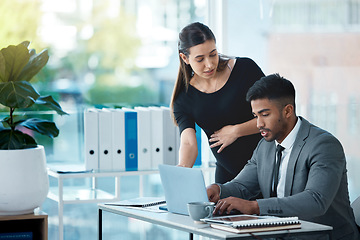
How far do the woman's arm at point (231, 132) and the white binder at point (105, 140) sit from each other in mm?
936

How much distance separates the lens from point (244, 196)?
2818mm

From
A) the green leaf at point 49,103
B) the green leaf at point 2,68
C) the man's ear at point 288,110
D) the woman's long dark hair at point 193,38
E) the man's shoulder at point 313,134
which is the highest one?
the woman's long dark hair at point 193,38

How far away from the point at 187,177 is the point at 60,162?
2.24 m

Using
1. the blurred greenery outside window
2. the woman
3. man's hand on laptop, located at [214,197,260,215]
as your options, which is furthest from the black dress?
the blurred greenery outside window

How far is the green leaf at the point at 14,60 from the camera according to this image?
11.5 feet

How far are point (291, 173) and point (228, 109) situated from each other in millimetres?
755

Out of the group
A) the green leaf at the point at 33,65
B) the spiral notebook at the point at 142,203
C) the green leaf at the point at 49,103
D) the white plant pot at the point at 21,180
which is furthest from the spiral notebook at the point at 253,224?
the green leaf at the point at 33,65

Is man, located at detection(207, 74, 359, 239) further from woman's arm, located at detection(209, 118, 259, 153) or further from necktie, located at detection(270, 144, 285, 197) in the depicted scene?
woman's arm, located at detection(209, 118, 259, 153)

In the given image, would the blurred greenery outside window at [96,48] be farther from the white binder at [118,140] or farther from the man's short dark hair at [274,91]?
the man's short dark hair at [274,91]

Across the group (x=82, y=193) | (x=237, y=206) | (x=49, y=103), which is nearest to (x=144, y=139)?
(x=82, y=193)

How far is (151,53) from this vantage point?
15.2 ft

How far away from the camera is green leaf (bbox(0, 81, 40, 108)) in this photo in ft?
11.0

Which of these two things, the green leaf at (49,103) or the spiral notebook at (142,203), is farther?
the green leaf at (49,103)

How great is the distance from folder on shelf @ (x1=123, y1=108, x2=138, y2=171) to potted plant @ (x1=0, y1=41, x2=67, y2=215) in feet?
1.93
